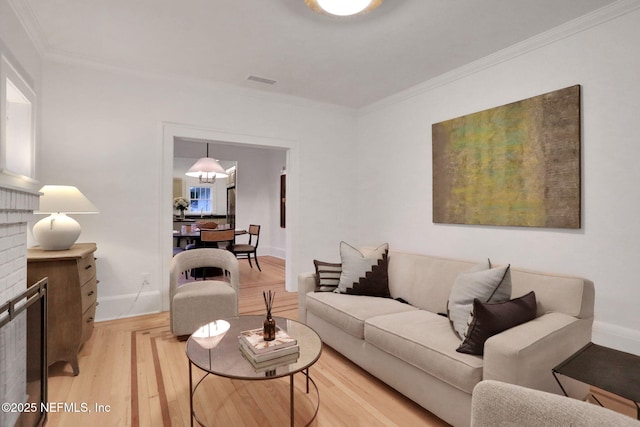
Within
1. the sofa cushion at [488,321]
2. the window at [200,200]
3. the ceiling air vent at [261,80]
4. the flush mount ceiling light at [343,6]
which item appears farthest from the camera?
the window at [200,200]

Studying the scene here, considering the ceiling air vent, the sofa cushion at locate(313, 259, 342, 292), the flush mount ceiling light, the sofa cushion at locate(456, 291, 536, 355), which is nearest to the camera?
the sofa cushion at locate(456, 291, 536, 355)

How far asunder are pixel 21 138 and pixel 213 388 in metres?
2.68

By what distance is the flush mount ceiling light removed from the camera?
231 centimetres

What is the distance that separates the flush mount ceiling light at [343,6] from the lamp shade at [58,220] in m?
2.38

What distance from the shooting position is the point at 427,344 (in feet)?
6.14

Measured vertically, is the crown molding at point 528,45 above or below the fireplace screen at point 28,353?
above

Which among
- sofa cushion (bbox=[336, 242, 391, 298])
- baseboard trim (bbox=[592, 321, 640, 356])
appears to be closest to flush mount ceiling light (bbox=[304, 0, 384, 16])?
sofa cushion (bbox=[336, 242, 391, 298])

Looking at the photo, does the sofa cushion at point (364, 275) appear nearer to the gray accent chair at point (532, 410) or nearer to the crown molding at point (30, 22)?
the gray accent chair at point (532, 410)

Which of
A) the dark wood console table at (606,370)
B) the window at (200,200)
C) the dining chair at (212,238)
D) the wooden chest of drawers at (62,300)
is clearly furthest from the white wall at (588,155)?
the window at (200,200)

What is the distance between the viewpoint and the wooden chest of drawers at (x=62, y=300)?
7.64ft

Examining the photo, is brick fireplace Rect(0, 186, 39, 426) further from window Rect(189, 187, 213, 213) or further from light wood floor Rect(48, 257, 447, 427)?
window Rect(189, 187, 213, 213)

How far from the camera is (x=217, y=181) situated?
824cm

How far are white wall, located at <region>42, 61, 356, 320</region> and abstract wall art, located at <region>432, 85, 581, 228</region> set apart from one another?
234 centimetres

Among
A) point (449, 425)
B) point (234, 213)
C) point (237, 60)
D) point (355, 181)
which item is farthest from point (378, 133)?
point (234, 213)
